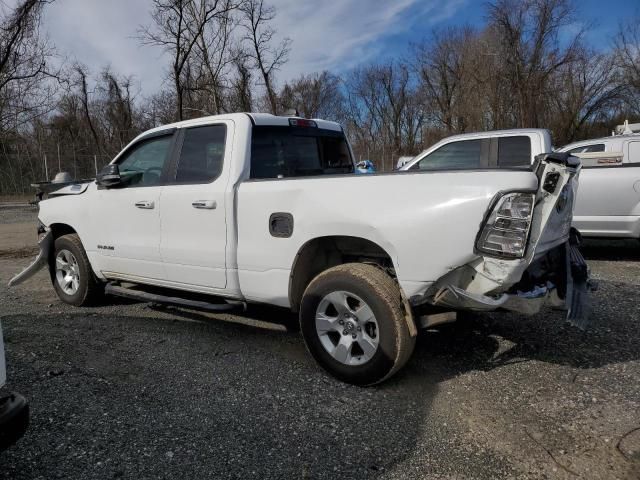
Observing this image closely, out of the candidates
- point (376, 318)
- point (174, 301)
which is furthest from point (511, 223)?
point (174, 301)

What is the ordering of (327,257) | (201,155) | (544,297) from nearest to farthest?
1. (544,297)
2. (327,257)
3. (201,155)

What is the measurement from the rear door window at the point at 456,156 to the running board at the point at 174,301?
449 centimetres

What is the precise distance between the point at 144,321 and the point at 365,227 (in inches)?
112

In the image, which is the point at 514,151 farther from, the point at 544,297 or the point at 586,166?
the point at 544,297

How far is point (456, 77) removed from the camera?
41688 mm

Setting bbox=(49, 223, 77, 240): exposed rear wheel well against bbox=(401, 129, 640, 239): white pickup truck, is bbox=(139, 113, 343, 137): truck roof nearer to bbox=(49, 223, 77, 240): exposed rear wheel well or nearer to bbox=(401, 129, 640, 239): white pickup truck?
bbox=(49, 223, 77, 240): exposed rear wheel well

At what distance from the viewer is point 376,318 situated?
10.4 feet

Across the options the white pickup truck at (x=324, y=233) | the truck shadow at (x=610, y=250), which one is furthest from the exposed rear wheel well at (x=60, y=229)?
the truck shadow at (x=610, y=250)

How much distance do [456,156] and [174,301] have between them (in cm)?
506

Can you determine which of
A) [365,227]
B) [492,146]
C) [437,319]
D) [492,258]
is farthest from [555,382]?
[492,146]

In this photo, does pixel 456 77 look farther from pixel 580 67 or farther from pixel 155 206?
pixel 155 206

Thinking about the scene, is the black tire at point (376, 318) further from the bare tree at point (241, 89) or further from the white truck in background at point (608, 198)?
the bare tree at point (241, 89)

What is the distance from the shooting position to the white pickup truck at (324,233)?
2836 millimetres

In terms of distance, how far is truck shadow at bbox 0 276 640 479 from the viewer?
261 centimetres
